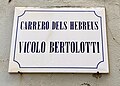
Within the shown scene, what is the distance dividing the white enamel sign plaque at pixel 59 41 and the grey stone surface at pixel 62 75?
0.10 ft

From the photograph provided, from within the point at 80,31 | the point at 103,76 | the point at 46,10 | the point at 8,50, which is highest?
the point at 46,10

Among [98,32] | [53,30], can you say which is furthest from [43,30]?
[98,32]

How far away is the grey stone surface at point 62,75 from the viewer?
1259mm

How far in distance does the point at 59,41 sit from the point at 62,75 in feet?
0.60

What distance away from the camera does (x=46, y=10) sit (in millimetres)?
1421

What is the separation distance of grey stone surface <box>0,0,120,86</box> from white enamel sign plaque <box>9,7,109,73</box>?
31mm

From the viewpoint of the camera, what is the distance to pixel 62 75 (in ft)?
4.17

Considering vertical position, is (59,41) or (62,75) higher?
(59,41)

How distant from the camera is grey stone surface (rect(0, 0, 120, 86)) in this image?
1259mm

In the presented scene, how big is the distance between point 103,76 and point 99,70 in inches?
1.4

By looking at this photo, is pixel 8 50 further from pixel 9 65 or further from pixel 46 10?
pixel 46 10

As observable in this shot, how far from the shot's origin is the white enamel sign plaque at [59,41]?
50.3 inches

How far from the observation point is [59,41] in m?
1.33

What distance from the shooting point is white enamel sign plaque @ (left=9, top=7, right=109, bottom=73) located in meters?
1.28
